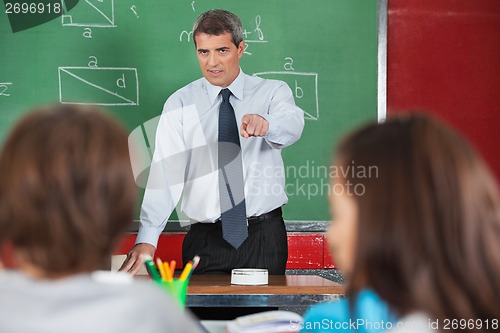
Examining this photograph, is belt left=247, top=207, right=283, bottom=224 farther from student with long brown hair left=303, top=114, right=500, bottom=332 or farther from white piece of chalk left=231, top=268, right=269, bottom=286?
student with long brown hair left=303, top=114, right=500, bottom=332

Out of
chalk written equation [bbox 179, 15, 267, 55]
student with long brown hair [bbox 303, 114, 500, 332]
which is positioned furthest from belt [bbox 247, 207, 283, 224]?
student with long brown hair [bbox 303, 114, 500, 332]

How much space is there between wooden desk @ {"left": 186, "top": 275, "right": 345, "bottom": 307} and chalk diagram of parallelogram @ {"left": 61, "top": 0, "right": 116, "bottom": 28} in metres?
1.92

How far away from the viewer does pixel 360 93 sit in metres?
3.93

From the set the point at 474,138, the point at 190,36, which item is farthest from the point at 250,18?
the point at 474,138

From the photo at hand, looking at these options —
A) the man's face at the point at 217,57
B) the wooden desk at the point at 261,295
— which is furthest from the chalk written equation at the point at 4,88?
the wooden desk at the point at 261,295

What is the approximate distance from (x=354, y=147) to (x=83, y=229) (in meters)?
0.40

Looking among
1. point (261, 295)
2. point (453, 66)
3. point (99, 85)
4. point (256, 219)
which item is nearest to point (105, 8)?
point (99, 85)

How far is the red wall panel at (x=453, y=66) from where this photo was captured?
3.98m

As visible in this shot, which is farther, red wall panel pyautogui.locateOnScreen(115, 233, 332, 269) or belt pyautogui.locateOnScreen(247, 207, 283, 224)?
red wall panel pyautogui.locateOnScreen(115, 233, 332, 269)

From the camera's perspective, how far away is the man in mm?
3076

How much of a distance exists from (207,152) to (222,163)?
87mm

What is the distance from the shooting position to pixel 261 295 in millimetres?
2344

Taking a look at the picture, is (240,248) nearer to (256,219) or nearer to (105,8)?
(256,219)

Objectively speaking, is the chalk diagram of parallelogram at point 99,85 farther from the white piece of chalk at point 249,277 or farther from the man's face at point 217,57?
the white piece of chalk at point 249,277
